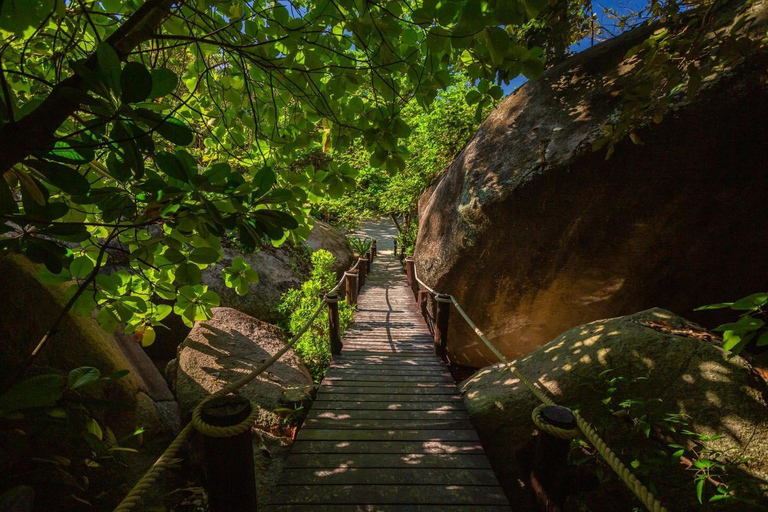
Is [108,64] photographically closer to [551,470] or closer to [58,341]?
[551,470]

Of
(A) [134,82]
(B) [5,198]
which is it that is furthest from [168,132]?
(B) [5,198]

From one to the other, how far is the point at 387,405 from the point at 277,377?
70.6 inches

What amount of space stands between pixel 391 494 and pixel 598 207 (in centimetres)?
504

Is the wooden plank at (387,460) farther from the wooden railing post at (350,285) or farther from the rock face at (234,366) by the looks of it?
the wooden railing post at (350,285)

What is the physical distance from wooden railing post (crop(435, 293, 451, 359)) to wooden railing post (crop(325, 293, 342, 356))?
165cm

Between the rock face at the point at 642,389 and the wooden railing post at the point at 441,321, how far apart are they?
1.41m

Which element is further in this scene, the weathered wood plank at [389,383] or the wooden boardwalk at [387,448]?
the weathered wood plank at [389,383]

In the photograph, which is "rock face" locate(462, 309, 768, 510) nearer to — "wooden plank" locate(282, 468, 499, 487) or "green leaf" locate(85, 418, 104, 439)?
"wooden plank" locate(282, 468, 499, 487)

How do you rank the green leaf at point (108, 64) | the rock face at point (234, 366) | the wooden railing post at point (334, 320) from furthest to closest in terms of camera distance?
the wooden railing post at point (334, 320)
the rock face at point (234, 366)
the green leaf at point (108, 64)

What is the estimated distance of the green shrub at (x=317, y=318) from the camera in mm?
6125

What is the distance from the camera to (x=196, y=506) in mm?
2764

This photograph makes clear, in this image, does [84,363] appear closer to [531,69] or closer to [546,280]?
[531,69]

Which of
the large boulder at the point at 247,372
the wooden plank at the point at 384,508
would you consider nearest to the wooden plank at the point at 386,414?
the large boulder at the point at 247,372

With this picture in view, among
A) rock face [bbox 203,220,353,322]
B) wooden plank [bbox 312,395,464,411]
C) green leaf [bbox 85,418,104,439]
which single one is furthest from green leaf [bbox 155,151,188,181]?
rock face [bbox 203,220,353,322]
